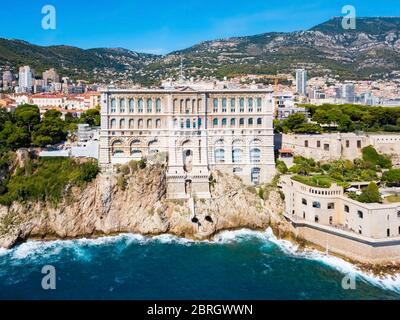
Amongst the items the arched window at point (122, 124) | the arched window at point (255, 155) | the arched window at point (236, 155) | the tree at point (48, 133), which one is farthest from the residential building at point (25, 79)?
the arched window at point (255, 155)

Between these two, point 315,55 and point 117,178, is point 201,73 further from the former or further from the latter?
point 117,178

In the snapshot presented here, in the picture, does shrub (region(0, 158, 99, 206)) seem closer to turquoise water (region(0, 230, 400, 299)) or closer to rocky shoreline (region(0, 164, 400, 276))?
rocky shoreline (region(0, 164, 400, 276))

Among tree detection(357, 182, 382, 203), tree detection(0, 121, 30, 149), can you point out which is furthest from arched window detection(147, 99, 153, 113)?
tree detection(357, 182, 382, 203)

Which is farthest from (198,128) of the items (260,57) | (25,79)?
(260,57)

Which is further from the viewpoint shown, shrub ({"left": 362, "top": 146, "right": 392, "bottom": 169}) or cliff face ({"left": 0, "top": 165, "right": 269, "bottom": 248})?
shrub ({"left": 362, "top": 146, "right": 392, "bottom": 169})

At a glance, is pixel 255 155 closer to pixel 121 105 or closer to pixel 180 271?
pixel 121 105

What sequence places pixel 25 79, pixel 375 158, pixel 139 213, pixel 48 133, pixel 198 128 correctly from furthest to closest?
pixel 25 79 < pixel 48 133 < pixel 375 158 < pixel 198 128 < pixel 139 213
